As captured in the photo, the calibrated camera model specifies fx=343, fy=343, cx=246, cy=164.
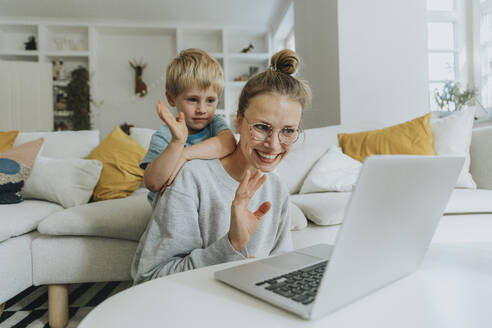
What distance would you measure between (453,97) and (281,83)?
2.83 meters

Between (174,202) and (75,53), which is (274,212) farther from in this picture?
(75,53)

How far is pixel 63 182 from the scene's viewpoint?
73.7 inches

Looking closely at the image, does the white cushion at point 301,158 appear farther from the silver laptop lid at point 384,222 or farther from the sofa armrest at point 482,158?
the silver laptop lid at point 384,222

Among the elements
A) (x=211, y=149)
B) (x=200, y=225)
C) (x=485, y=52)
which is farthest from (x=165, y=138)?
(x=485, y=52)

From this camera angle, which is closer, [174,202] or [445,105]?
[174,202]

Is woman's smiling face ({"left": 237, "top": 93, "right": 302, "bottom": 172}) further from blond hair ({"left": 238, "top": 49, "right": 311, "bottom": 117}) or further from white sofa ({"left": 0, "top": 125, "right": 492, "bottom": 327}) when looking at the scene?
white sofa ({"left": 0, "top": 125, "right": 492, "bottom": 327})

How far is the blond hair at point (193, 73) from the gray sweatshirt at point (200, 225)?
1.25ft

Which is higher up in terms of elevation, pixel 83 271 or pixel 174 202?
pixel 174 202

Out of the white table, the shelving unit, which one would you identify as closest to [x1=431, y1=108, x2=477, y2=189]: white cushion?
the white table

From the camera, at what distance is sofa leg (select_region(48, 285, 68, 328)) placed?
1427 millimetres

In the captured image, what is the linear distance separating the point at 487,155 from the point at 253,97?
71.9 inches

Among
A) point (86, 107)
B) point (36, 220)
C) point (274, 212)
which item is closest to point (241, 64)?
point (86, 107)

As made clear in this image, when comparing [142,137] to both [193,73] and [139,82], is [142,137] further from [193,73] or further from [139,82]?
[139,82]

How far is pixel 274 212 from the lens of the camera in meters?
0.98
